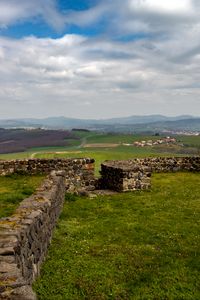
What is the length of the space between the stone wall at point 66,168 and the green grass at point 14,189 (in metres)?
0.65

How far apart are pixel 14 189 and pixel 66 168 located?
3907 mm

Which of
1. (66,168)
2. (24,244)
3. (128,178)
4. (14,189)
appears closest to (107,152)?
(66,168)

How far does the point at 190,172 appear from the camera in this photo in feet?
106

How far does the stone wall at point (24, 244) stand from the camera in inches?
254

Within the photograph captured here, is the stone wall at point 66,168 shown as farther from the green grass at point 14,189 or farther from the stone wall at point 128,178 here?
the stone wall at point 128,178

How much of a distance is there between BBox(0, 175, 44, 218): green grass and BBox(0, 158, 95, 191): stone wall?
25.6 inches

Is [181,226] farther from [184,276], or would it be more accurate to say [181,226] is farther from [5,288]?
[5,288]

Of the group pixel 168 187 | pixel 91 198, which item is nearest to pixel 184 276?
pixel 91 198

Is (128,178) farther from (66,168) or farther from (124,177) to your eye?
(66,168)

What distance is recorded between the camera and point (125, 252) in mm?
12898

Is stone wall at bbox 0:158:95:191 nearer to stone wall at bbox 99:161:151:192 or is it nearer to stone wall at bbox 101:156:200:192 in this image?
stone wall at bbox 101:156:200:192

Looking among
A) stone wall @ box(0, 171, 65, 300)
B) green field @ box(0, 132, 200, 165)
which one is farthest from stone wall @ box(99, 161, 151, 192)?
green field @ box(0, 132, 200, 165)

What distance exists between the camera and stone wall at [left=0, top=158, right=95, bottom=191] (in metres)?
25.0

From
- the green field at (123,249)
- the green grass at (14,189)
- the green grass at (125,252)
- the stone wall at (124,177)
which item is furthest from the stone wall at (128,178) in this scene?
the green grass at (14,189)
